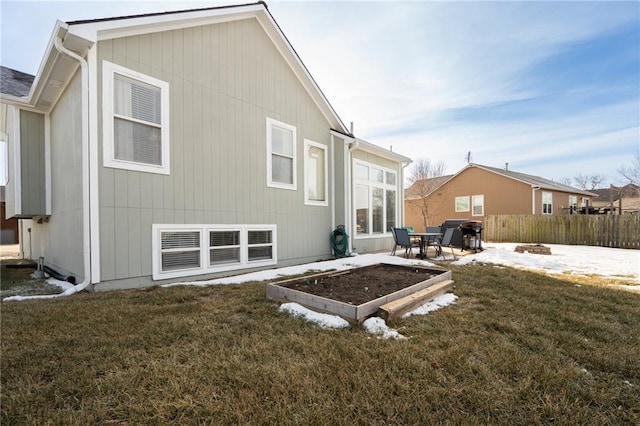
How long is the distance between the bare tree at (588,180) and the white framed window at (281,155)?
4667 centimetres

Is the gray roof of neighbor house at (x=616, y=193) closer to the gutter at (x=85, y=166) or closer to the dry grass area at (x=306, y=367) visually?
the dry grass area at (x=306, y=367)

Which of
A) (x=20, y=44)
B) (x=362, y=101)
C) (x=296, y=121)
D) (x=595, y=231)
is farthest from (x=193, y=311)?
(x=595, y=231)

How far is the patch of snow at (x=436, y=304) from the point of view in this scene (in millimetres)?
3479

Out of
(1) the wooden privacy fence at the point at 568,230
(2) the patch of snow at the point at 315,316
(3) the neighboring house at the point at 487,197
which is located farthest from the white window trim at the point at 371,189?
(3) the neighboring house at the point at 487,197

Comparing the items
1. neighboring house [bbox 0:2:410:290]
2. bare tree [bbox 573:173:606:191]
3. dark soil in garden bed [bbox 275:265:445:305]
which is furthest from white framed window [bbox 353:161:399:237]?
bare tree [bbox 573:173:606:191]

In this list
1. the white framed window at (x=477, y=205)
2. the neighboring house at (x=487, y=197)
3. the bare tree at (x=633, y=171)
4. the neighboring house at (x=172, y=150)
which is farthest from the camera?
the bare tree at (x=633, y=171)

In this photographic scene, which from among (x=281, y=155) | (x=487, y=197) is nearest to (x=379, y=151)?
(x=281, y=155)

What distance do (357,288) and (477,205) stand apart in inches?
790

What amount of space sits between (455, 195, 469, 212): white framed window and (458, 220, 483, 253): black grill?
11895mm

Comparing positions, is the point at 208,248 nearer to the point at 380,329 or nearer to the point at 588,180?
the point at 380,329

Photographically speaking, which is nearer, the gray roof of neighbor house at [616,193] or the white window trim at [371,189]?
the white window trim at [371,189]

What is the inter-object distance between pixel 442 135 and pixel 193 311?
71.6 feet

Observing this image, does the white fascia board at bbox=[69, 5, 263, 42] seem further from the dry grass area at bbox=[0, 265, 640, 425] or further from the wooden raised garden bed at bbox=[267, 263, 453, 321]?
the wooden raised garden bed at bbox=[267, 263, 453, 321]

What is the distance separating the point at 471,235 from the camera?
10.7m
